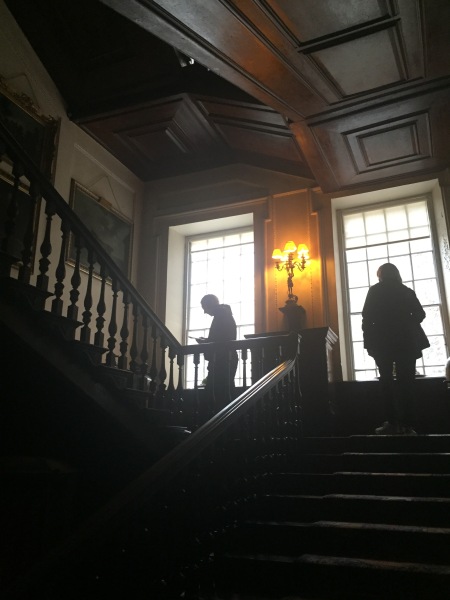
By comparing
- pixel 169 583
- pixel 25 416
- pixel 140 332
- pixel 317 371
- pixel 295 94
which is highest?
pixel 295 94

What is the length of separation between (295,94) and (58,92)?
3.44 meters

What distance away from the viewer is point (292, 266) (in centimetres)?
701

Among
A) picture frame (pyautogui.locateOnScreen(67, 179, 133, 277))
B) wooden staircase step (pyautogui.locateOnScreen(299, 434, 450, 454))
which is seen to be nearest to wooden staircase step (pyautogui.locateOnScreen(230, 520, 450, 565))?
wooden staircase step (pyautogui.locateOnScreen(299, 434, 450, 454))

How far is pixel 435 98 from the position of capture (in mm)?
5207

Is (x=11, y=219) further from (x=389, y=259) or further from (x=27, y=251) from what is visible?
(x=389, y=259)

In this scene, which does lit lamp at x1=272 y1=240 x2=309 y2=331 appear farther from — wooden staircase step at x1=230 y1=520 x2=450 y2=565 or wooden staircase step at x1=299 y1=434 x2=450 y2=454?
wooden staircase step at x1=230 y1=520 x2=450 y2=565

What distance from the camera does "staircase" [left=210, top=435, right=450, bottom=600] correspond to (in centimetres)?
253

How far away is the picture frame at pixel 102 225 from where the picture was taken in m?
6.93

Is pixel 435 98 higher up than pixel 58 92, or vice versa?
pixel 58 92

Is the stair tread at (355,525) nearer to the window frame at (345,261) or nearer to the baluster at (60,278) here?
the baluster at (60,278)

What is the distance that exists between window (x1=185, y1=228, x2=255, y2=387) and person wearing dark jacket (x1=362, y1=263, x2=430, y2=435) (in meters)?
3.29

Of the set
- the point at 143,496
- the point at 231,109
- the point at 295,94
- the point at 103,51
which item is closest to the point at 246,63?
the point at 295,94

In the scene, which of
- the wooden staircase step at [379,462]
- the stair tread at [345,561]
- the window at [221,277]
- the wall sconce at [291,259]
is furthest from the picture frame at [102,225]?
the stair tread at [345,561]

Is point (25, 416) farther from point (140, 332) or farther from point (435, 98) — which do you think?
point (435, 98)
